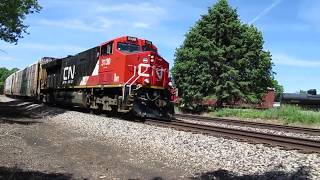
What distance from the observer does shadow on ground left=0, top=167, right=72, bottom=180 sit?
311 inches

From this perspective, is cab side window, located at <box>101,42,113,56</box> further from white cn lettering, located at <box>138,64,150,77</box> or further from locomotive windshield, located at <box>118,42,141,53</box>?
white cn lettering, located at <box>138,64,150,77</box>

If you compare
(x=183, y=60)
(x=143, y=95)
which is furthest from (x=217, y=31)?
(x=143, y=95)

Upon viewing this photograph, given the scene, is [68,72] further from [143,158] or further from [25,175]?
[25,175]

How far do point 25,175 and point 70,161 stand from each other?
175cm

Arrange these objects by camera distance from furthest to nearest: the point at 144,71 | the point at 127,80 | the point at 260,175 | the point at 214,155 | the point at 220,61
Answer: the point at 220,61 → the point at 144,71 → the point at 127,80 → the point at 214,155 → the point at 260,175

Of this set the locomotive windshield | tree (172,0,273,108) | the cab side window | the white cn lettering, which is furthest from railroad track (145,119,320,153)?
tree (172,0,273,108)

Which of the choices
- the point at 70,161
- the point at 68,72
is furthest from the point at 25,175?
the point at 68,72

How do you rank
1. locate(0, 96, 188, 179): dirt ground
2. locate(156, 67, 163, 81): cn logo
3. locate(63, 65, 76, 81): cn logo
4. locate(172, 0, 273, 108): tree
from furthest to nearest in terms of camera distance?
locate(172, 0, 273, 108): tree → locate(63, 65, 76, 81): cn logo → locate(156, 67, 163, 81): cn logo → locate(0, 96, 188, 179): dirt ground

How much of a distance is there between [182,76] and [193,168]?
26.7 meters

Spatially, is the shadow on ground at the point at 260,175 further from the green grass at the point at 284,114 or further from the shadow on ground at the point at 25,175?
the green grass at the point at 284,114

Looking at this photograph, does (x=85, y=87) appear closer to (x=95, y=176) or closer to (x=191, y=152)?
(x=191, y=152)

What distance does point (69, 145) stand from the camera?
1222 centimetres

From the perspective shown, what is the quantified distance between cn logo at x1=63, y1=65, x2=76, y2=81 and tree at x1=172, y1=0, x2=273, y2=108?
9.38 m

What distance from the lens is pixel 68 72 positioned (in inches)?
1144
